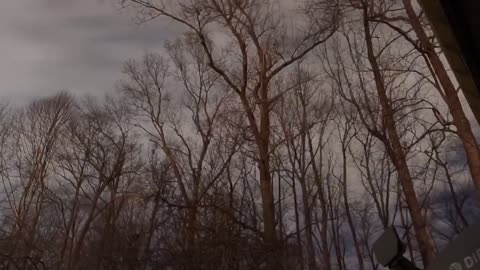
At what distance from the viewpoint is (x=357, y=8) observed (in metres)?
11.5

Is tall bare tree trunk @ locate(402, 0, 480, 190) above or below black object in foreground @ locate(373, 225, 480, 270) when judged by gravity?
above

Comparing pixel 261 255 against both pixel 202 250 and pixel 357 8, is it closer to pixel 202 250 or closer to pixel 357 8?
pixel 202 250

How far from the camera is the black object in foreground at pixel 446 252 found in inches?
61.6

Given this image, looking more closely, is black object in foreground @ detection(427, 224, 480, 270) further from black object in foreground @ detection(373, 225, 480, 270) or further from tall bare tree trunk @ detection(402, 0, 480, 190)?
tall bare tree trunk @ detection(402, 0, 480, 190)

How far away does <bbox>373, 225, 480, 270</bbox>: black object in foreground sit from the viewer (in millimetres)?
1565

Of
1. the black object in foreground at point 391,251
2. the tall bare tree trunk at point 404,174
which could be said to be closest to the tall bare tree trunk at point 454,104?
the tall bare tree trunk at point 404,174

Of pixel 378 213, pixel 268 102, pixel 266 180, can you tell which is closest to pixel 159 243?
pixel 266 180

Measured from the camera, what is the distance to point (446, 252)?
1635mm

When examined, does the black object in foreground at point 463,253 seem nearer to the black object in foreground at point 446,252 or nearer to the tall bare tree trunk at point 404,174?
the black object in foreground at point 446,252

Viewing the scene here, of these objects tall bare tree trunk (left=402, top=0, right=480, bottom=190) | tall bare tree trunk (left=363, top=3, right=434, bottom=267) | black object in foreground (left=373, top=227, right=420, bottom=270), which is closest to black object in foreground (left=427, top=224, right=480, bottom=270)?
black object in foreground (left=373, top=227, right=420, bottom=270)

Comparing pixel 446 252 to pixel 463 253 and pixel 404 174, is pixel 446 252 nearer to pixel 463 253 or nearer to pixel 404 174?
pixel 463 253

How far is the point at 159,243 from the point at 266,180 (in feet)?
13.9

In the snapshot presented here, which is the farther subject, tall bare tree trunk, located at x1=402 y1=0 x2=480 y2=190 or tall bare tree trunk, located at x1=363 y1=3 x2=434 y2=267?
tall bare tree trunk, located at x1=363 y1=3 x2=434 y2=267

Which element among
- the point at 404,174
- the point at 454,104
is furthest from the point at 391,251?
the point at 404,174
